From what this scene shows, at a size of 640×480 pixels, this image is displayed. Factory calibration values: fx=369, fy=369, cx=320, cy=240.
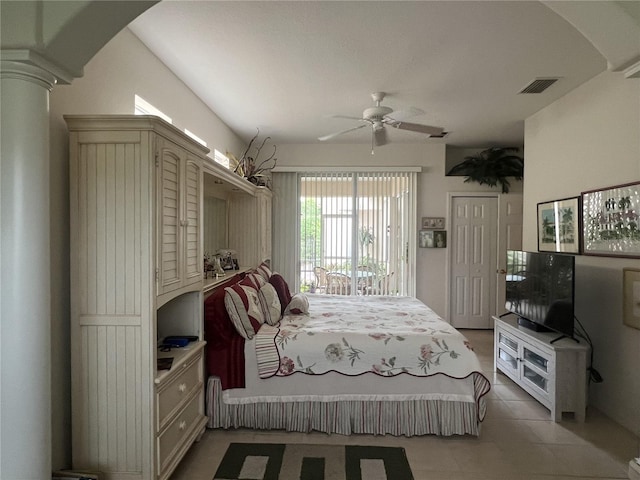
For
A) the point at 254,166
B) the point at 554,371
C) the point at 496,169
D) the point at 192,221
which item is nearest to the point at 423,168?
the point at 496,169

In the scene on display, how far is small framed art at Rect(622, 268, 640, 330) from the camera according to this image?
2602 mm

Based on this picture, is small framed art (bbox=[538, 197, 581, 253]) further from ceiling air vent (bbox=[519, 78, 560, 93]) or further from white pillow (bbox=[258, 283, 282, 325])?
white pillow (bbox=[258, 283, 282, 325])

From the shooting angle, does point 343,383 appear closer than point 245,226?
Yes

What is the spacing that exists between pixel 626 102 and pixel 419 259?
10.3 ft

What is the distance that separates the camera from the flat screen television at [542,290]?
286cm

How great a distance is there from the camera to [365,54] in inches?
104

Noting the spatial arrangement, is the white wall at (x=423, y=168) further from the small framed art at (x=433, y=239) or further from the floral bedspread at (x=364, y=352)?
the floral bedspread at (x=364, y=352)

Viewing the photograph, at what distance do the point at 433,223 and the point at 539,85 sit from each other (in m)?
2.50

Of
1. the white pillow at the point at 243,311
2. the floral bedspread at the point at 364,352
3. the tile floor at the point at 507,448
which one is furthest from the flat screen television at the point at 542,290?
the white pillow at the point at 243,311

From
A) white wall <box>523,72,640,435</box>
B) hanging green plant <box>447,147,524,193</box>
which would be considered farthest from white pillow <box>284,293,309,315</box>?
hanging green plant <box>447,147,524,193</box>

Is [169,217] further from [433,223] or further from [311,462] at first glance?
[433,223]

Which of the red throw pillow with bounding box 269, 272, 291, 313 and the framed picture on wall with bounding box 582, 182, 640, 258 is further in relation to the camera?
the red throw pillow with bounding box 269, 272, 291, 313

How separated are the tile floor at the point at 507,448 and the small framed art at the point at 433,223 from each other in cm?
290

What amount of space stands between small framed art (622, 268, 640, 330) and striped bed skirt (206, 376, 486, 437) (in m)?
1.25
